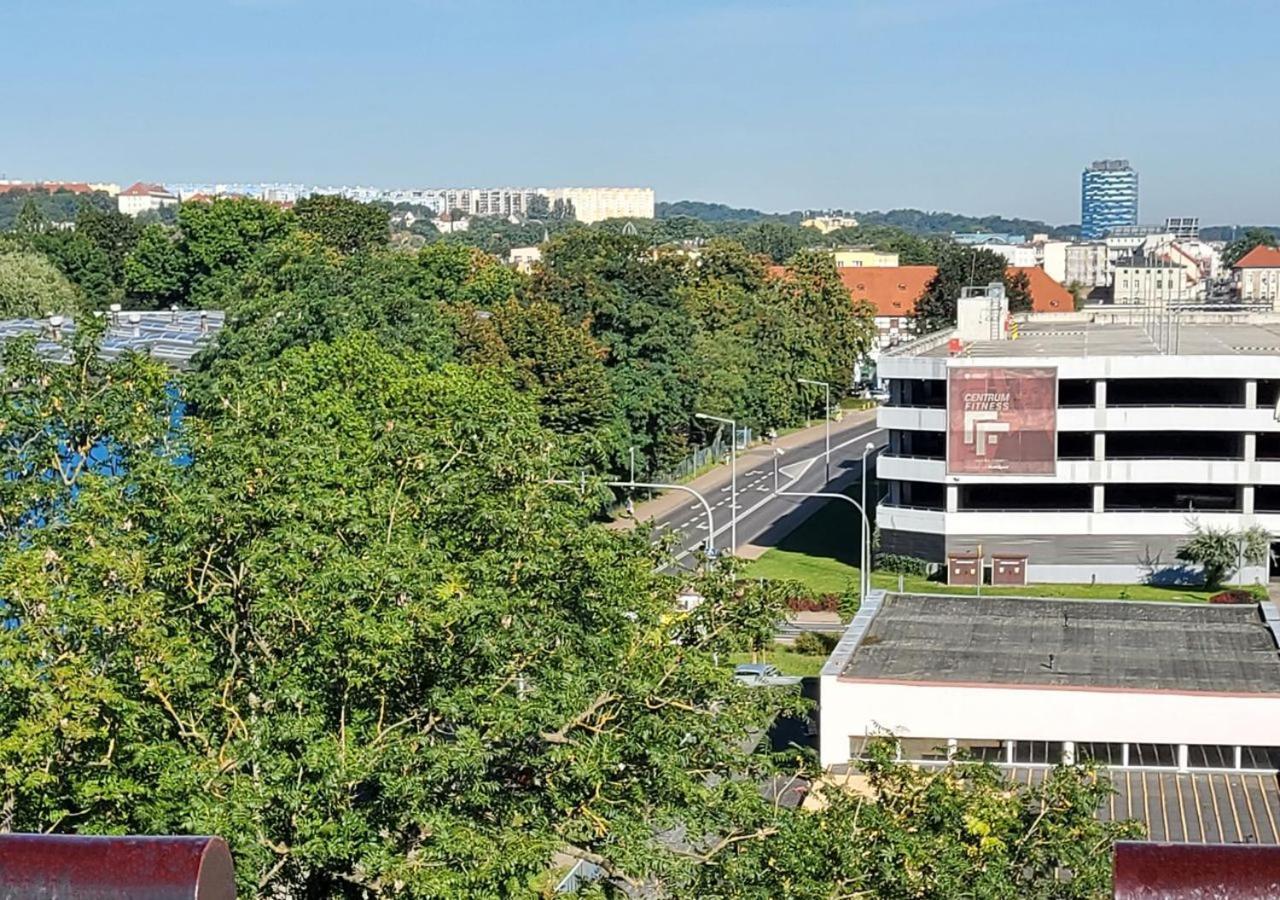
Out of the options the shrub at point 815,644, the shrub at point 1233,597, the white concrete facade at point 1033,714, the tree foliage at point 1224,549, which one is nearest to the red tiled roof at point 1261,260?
the tree foliage at point 1224,549

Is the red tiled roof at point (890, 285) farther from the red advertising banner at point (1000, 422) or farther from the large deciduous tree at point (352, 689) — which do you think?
the large deciduous tree at point (352, 689)

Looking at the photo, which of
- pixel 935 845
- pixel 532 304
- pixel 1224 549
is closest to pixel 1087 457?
pixel 1224 549

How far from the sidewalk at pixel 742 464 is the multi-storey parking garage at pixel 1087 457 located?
11.8 metres

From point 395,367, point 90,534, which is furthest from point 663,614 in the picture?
point 395,367

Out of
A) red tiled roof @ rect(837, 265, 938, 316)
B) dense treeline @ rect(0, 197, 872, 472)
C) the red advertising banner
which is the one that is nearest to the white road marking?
dense treeline @ rect(0, 197, 872, 472)

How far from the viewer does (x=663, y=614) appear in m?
21.9

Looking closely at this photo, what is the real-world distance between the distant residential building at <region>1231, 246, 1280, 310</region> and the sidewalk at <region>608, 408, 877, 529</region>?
237 feet

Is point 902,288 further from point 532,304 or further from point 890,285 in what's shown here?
point 532,304

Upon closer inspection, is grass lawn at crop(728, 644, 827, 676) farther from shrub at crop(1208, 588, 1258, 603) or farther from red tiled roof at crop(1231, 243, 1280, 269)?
red tiled roof at crop(1231, 243, 1280, 269)

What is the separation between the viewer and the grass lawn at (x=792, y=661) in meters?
48.4

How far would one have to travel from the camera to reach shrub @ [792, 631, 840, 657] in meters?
50.7

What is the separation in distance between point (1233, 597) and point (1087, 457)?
23.6ft

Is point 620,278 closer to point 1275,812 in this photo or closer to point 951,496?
point 951,496

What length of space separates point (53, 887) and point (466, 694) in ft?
44.0
